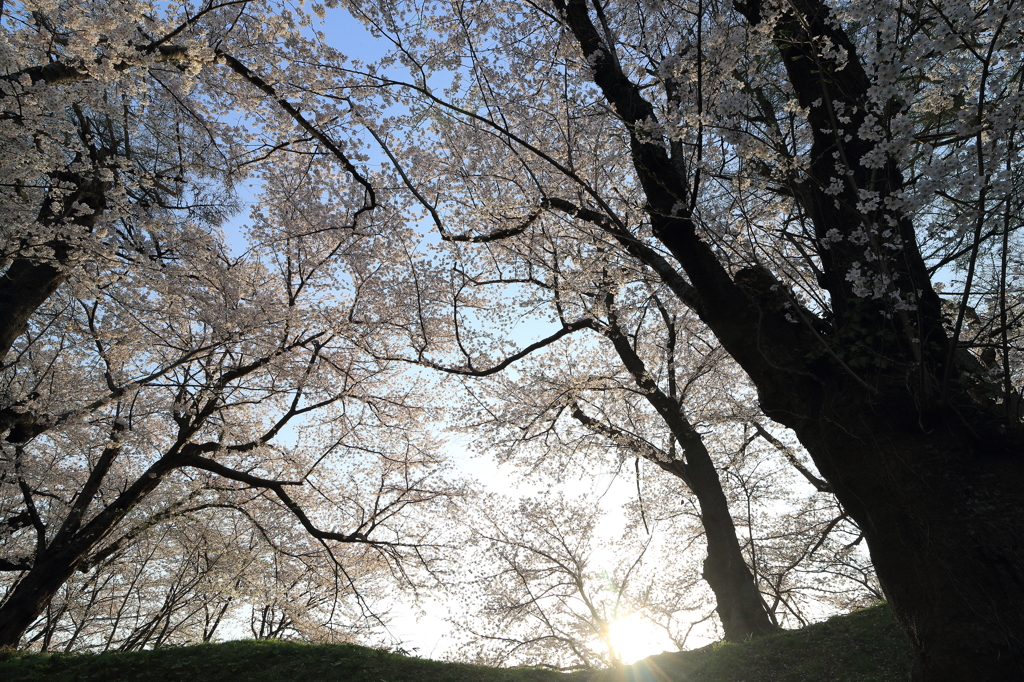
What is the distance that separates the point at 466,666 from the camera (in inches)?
255

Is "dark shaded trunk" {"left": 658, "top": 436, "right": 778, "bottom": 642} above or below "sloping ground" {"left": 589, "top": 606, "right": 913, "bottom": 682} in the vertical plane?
above

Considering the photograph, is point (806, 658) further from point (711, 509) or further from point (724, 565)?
point (711, 509)

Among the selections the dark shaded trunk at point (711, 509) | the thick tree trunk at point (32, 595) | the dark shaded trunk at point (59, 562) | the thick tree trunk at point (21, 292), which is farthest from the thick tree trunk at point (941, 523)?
the thick tree trunk at point (32, 595)

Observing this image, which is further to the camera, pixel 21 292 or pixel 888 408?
pixel 21 292

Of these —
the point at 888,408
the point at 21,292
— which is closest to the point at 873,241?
the point at 888,408

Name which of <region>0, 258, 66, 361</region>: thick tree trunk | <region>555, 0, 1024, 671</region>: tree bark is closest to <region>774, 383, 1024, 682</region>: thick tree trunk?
<region>555, 0, 1024, 671</region>: tree bark

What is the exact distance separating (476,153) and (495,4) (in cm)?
214

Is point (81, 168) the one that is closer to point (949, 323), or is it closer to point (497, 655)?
point (949, 323)

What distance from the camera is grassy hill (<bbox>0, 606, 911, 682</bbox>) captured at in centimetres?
527

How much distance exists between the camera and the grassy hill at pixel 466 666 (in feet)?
17.3

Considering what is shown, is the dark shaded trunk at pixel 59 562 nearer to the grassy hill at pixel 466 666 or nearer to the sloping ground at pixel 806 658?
the grassy hill at pixel 466 666

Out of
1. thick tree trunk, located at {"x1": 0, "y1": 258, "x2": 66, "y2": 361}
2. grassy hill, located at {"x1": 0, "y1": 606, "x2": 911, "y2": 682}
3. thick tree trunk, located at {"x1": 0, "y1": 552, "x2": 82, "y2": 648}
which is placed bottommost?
grassy hill, located at {"x1": 0, "y1": 606, "x2": 911, "y2": 682}

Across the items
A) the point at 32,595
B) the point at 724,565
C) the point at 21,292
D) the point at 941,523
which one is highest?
the point at 21,292

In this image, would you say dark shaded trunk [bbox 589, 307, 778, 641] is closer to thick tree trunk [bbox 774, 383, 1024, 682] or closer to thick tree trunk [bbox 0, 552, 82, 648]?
thick tree trunk [bbox 774, 383, 1024, 682]
